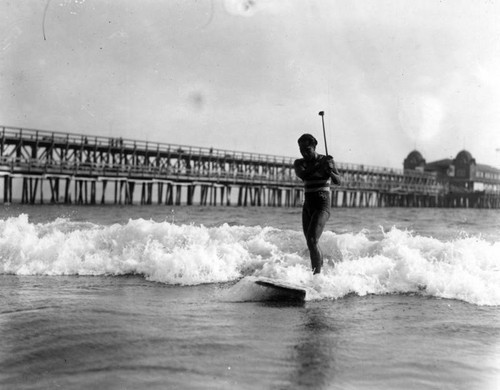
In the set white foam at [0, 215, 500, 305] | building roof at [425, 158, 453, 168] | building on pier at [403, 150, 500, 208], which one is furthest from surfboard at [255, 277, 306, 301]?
building roof at [425, 158, 453, 168]

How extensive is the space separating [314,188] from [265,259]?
2224mm

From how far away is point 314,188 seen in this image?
6.18m

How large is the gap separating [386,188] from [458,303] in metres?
67.6

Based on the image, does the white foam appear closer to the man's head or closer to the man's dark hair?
the man's head

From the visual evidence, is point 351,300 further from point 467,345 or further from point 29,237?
point 29,237

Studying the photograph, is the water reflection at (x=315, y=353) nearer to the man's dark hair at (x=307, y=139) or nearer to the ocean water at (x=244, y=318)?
the ocean water at (x=244, y=318)

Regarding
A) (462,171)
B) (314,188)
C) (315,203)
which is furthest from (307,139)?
(462,171)

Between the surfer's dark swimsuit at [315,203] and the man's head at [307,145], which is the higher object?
the man's head at [307,145]

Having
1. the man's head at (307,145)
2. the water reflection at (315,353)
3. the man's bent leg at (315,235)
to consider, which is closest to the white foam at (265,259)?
the man's bent leg at (315,235)

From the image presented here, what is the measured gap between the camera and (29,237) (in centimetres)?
902

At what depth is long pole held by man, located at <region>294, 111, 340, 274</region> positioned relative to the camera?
6.06 metres

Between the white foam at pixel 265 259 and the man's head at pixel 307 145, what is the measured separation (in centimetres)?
149

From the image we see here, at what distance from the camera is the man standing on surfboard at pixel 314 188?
6059mm

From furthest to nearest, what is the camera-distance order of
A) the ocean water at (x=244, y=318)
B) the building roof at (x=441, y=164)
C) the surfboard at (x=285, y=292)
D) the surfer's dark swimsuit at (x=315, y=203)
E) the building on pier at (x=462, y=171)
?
the building roof at (x=441, y=164), the building on pier at (x=462, y=171), the surfer's dark swimsuit at (x=315, y=203), the surfboard at (x=285, y=292), the ocean water at (x=244, y=318)
